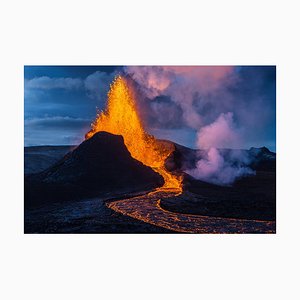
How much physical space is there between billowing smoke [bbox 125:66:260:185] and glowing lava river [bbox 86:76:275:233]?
0.27 meters

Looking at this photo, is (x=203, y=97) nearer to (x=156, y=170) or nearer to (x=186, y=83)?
(x=186, y=83)

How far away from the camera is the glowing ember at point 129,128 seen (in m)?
5.16

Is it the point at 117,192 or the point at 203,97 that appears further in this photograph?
the point at 117,192

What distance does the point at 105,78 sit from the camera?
16.7 feet

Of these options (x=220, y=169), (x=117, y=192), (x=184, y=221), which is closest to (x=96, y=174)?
(x=117, y=192)

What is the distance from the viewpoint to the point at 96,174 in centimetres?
532

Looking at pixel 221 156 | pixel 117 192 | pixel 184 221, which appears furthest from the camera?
pixel 117 192

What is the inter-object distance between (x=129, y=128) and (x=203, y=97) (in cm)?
94

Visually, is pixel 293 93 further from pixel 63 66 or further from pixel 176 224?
pixel 63 66

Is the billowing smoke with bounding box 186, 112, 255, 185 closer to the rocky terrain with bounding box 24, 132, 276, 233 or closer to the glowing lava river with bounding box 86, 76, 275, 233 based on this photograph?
the rocky terrain with bounding box 24, 132, 276, 233

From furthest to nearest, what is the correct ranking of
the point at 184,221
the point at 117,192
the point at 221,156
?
the point at 117,192
the point at 221,156
the point at 184,221
